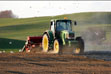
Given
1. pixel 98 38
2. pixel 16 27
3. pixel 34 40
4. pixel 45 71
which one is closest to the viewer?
pixel 45 71

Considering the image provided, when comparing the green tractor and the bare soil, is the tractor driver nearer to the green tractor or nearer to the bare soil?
the green tractor

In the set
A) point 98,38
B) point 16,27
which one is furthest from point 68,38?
point 16,27

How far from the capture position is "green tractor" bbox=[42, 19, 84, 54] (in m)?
25.7

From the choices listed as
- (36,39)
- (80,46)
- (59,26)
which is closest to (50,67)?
(80,46)

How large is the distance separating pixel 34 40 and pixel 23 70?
13.3 meters

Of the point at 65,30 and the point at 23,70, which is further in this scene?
the point at 65,30

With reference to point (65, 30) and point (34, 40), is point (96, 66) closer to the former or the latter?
point (65, 30)

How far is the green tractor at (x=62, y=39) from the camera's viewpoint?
2567 centimetres

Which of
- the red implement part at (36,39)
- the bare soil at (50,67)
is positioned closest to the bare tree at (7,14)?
the red implement part at (36,39)

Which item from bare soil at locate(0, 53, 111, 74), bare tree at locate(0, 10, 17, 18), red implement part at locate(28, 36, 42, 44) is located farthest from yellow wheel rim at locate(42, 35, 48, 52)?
bare tree at locate(0, 10, 17, 18)

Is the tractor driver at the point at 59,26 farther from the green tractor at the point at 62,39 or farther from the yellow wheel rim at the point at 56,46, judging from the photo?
the yellow wheel rim at the point at 56,46

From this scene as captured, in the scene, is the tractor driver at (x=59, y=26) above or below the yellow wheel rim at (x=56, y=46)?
above

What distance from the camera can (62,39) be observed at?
26.1 metres

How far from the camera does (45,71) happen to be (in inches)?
622
